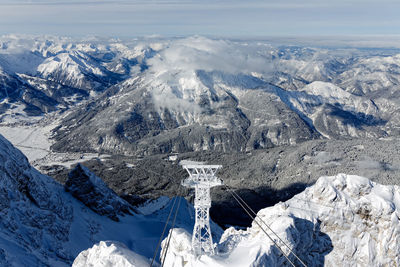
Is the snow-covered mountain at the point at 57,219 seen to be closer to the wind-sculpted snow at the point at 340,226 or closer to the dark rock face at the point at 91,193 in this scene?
the dark rock face at the point at 91,193

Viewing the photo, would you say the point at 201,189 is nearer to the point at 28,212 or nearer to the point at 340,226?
the point at 340,226

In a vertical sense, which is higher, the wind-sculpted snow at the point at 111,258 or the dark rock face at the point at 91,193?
the wind-sculpted snow at the point at 111,258

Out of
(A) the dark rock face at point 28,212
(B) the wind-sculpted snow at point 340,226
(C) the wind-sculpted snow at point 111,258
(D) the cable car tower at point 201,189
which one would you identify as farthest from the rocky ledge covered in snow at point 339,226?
(A) the dark rock face at point 28,212

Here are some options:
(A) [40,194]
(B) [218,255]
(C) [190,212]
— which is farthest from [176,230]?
(C) [190,212]

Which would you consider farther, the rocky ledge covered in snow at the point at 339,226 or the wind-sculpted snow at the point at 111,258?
the rocky ledge covered in snow at the point at 339,226

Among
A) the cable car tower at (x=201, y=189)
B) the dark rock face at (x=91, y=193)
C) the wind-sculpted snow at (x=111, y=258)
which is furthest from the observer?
the dark rock face at (x=91, y=193)

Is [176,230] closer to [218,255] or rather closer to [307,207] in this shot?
[218,255]

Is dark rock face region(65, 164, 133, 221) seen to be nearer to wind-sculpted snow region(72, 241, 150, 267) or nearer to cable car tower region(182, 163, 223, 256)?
wind-sculpted snow region(72, 241, 150, 267)
